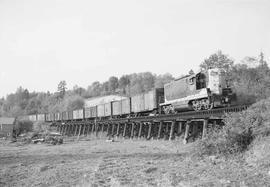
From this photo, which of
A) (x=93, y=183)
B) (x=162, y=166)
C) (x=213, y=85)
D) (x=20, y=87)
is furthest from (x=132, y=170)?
(x=20, y=87)

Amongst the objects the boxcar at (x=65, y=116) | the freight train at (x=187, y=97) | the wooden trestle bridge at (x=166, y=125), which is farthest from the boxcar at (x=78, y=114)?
the freight train at (x=187, y=97)

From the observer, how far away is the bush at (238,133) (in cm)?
1145

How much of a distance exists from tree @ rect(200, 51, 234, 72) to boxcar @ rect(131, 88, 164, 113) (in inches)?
606

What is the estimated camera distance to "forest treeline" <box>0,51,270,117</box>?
2912 cm

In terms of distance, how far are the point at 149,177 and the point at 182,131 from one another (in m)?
13.6

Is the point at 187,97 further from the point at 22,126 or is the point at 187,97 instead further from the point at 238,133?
the point at 22,126

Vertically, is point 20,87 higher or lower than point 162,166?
higher

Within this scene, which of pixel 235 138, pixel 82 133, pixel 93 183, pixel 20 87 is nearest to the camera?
pixel 93 183

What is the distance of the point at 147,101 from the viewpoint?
2839 centimetres

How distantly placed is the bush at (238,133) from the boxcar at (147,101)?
13954 mm

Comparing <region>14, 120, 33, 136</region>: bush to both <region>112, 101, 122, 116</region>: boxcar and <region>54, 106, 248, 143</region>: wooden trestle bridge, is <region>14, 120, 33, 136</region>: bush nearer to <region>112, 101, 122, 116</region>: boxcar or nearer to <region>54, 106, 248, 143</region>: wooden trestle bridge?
<region>54, 106, 248, 143</region>: wooden trestle bridge

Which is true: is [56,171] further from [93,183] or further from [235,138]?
[235,138]

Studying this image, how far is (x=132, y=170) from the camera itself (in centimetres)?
1184

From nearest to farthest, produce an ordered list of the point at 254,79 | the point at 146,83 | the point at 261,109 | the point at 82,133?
the point at 261,109, the point at 254,79, the point at 82,133, the point at 146,83
